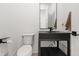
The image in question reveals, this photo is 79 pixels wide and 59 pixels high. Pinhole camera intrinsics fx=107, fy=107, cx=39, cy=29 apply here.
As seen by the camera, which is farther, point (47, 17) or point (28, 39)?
point (47, 17)

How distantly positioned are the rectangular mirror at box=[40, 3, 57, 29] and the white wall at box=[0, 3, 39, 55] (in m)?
0.12

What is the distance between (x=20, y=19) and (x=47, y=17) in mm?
649

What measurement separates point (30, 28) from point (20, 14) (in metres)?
0.41

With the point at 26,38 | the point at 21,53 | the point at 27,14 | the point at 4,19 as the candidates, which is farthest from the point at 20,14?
the point at 21,53

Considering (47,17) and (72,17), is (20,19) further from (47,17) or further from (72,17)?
(72,17)

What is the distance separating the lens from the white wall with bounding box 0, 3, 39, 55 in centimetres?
256

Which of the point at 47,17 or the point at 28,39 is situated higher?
the point at 47,17

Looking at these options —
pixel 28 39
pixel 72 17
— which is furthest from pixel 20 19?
pixel 72 17

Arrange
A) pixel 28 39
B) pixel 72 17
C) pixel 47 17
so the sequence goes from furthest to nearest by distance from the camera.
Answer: pixel 47 17, pixel 28 39, pixel 72 17

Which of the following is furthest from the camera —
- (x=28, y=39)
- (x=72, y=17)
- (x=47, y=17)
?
(x=47, y=17)

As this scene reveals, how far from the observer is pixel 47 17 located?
2.51 m

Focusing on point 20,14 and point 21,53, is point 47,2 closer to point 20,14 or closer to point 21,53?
point 20,14

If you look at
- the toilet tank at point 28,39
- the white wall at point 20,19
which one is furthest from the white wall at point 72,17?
the toilet tank at point 28,39

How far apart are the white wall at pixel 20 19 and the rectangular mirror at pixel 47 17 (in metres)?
0.12
